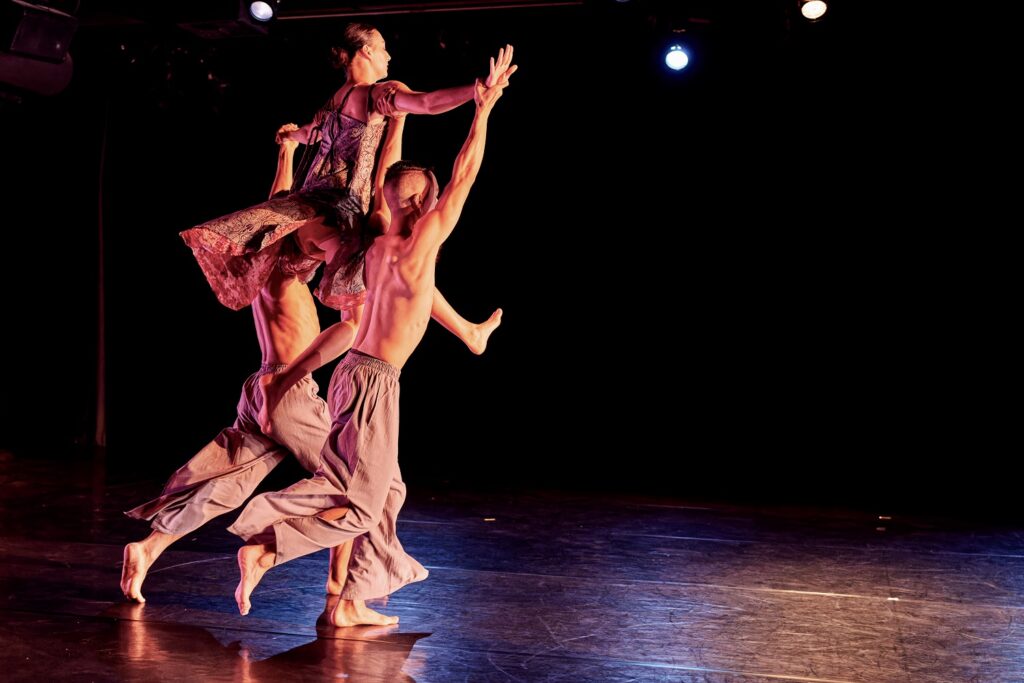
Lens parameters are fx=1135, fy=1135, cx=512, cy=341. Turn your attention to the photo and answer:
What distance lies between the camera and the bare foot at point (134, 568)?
4.05m

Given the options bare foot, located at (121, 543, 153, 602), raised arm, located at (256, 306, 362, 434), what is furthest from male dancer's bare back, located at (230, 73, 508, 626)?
Answer: bare foot, located at (121, 543, 153, 602)

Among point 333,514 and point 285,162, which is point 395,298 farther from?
point 285,162

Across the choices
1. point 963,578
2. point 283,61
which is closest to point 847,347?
point 963,578

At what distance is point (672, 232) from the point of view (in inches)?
281

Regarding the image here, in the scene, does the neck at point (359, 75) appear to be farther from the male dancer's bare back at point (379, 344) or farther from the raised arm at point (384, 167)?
the male dancer's bare back at point (379, 344)

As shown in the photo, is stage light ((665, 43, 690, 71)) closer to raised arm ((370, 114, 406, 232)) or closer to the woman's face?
the woman's face

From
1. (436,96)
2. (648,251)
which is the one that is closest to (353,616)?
(436,96)

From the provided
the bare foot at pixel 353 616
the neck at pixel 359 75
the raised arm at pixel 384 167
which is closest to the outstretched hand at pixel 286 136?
the neck at pixel 359 75

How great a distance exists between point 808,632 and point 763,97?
3863mm

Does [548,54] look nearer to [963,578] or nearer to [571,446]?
[571,446]

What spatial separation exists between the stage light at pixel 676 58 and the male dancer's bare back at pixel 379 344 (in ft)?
9.46

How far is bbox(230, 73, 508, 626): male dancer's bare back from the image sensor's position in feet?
12.0

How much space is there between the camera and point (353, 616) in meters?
3.82

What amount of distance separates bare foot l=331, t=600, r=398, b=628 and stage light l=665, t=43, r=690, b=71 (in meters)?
3.80
